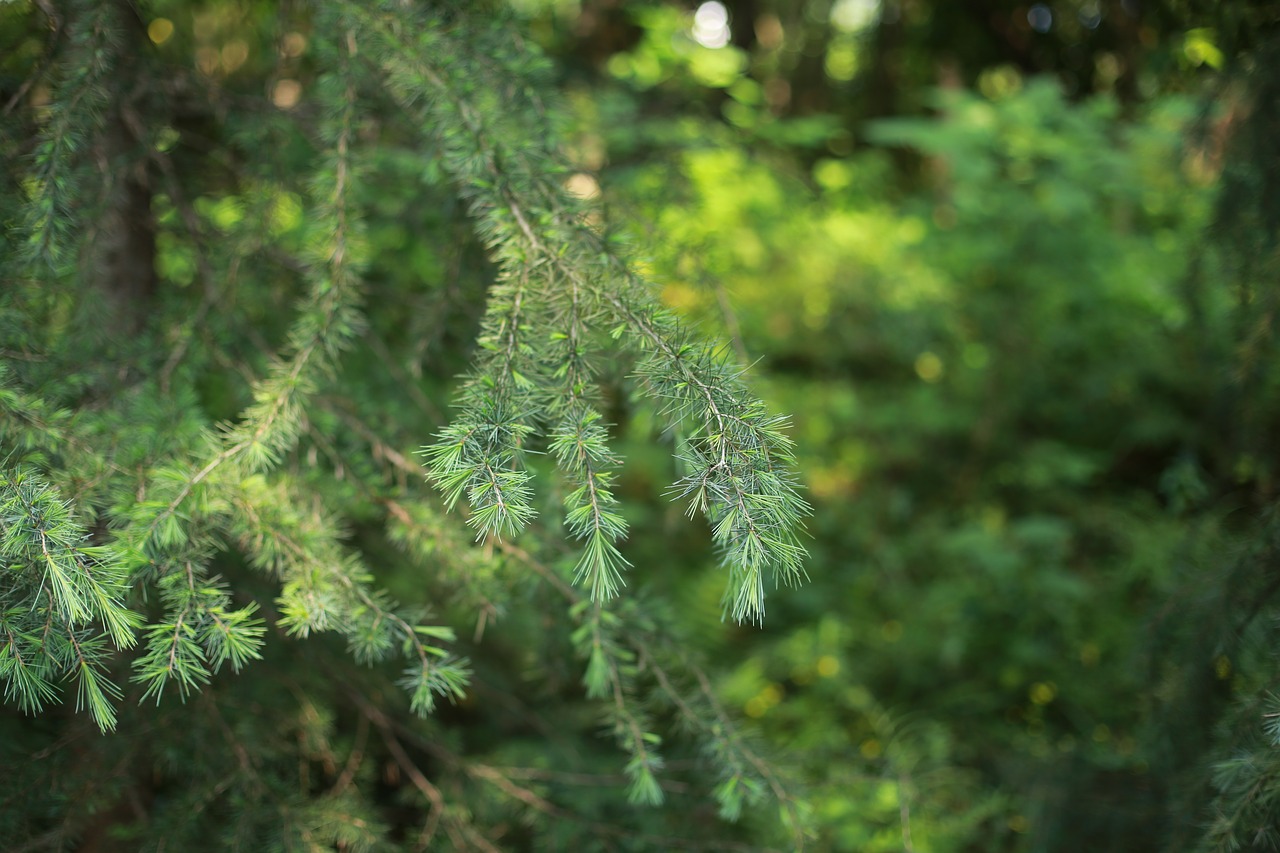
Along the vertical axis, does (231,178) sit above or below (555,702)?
above

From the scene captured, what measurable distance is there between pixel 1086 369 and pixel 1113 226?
122 centimetres

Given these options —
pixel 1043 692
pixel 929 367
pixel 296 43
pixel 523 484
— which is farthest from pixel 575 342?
pixel 929 367

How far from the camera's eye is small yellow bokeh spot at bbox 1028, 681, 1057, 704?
3.27 m

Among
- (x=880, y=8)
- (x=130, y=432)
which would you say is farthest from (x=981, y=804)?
(x=880, y=8)

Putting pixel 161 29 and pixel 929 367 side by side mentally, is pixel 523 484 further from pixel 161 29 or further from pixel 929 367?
pixel 929 367

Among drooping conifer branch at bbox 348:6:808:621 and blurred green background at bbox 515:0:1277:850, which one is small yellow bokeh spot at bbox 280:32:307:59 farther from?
drooping conifer branch at bbox 348:6:808:621

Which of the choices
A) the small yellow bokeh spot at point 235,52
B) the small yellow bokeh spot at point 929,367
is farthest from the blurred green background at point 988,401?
the small yellow bokeh spot at point 235,52

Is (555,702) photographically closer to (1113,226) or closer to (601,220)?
(601,220)

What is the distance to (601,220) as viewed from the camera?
154 centimetres

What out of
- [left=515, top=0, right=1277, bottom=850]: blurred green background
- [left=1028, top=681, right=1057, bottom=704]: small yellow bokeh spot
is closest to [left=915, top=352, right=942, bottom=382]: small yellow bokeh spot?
[left=515, top=0, right=1277, bottom=850]: blurred green background

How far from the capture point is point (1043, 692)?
3299 millimetres

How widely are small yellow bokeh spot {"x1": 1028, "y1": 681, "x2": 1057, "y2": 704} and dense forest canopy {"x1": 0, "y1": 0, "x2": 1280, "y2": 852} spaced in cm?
2

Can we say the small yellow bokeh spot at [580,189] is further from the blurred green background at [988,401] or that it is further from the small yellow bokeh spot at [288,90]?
the small yellow bokeh spot at [288,90]

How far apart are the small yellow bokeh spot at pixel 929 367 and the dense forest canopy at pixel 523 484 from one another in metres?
0.62
